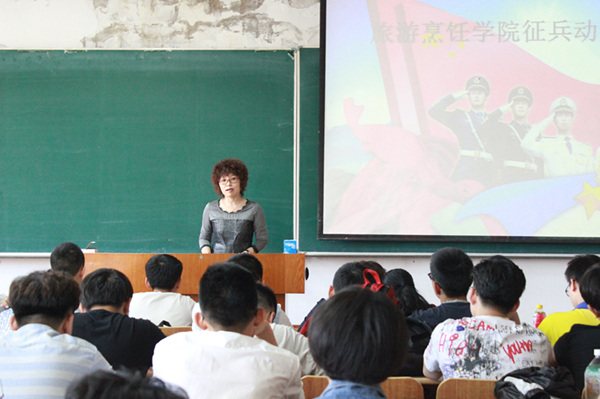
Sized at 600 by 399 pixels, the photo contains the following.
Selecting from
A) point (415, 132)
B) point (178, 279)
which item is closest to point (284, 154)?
point (415, 132)

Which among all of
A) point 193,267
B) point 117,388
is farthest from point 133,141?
point 117,388

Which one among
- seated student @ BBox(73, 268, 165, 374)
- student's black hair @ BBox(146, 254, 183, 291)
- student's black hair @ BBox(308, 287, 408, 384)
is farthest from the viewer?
student's black hair @ BBox(146, 254, 183, 291)

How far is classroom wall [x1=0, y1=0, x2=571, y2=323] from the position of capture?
4902mm

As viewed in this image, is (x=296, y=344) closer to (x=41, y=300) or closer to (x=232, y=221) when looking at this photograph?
(x=41, y=300)

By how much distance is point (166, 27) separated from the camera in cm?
495

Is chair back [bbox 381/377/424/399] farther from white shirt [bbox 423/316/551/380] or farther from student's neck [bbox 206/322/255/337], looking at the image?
student's neck [bbox 206/322/255/337]

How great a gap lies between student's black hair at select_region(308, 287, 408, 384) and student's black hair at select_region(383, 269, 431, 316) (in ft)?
5.58

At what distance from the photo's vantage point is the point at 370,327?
3.62 ft

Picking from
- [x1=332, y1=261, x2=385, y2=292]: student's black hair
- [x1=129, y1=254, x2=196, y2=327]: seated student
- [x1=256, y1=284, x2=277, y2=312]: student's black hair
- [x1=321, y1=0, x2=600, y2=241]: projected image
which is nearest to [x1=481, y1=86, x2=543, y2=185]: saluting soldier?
[x1=321, y1=0, x2=600, y2=241]: projected image

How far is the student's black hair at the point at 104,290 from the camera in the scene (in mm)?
2205

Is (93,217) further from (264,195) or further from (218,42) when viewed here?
(218,42)

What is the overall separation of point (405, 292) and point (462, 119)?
91.8 inches

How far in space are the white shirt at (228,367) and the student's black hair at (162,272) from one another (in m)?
1.53

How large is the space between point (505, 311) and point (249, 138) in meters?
3.13
